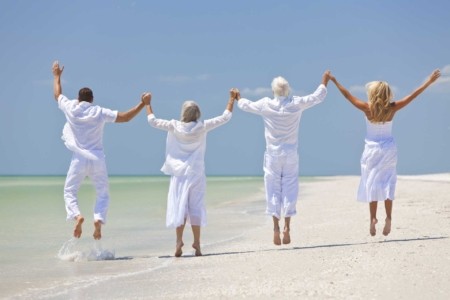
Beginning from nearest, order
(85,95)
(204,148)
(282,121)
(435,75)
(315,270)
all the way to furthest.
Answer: (315,270)
(204,148)
(85,95)
(282,121)
(435,75)

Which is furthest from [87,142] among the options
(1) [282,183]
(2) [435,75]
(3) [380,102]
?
(2) [435,75]

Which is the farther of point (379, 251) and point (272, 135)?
point (272, 135)

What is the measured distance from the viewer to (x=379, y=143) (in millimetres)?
8297

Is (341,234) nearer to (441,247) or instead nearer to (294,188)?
(294,188)

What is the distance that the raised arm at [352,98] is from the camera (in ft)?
27.1

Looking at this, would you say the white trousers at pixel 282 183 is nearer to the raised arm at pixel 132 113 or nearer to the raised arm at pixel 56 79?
the raised arm at pixel 132 113

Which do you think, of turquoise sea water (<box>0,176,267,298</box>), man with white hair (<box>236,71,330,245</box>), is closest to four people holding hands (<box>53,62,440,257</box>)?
man with white hair (<box>236,71,330,245</box>)

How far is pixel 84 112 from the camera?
25.4 feet

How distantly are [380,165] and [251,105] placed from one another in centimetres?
205

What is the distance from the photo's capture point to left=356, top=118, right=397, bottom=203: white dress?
8234 mm

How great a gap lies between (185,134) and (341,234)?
3.33 metres

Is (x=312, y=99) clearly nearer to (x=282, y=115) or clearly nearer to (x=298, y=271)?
(x=282, y=115)

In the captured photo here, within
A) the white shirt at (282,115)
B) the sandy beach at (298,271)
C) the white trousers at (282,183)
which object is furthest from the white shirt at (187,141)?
the sandy beach at (298,271)

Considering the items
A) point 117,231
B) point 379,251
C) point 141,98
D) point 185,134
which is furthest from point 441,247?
point 117,231
